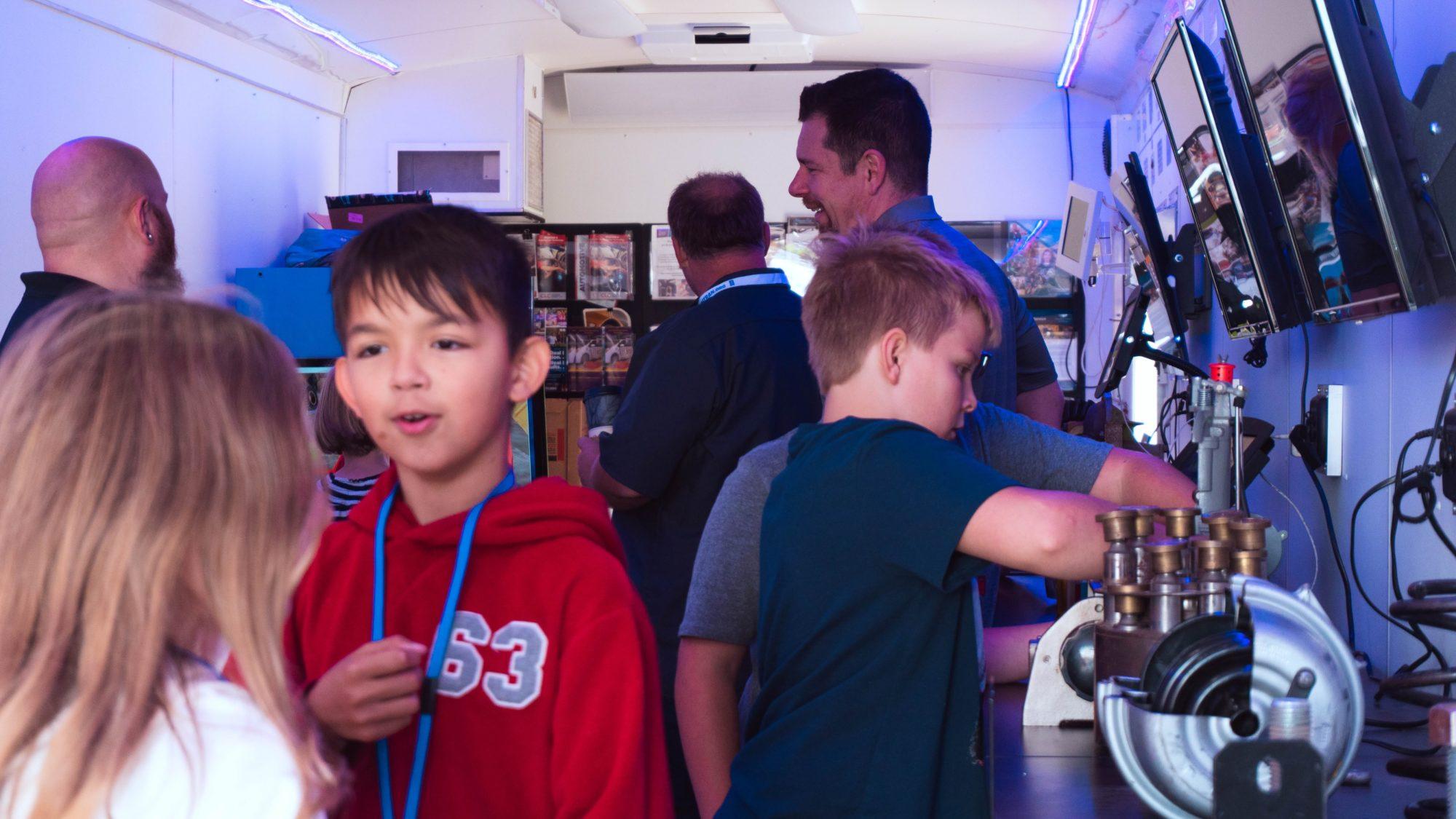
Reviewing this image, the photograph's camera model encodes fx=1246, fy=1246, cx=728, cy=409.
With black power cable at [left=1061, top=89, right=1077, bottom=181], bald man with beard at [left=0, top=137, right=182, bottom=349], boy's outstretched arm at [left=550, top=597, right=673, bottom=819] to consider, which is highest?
black power cable at [left=1061, top=89, right=1077, bottom=181]

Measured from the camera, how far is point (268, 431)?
93cm

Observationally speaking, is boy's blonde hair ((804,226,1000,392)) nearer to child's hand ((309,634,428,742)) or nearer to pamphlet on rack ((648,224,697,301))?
child's hand ((309,634,428,742))

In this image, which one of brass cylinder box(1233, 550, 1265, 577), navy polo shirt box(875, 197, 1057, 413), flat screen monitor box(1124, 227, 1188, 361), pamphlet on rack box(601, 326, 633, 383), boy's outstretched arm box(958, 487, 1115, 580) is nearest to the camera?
brass cylinder box(1233, 550, 1265, 577)

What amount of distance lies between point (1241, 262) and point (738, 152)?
4.26 metres

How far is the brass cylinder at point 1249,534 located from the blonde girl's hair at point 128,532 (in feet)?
2.32

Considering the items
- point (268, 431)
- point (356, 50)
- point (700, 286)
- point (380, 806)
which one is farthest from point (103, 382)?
point (356, 50)

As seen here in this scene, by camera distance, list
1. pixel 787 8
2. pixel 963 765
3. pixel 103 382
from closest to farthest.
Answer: pixel 103 382, pixel 963 765, pixel 787 8

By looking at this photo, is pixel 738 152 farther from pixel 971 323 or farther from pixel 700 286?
pixel 971 323

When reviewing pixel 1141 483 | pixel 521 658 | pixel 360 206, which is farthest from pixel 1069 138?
pixel 521 658

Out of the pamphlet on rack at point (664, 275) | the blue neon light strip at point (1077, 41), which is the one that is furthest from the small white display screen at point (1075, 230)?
the pamphlet on rack at point (664, 275)

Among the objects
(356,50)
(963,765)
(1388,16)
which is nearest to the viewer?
(963,765)

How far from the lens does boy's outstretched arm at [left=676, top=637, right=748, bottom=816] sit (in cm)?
163

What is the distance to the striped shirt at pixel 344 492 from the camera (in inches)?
110

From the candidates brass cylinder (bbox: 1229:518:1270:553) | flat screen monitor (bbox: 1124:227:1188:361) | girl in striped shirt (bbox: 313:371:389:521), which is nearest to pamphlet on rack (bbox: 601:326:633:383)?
flat screen monitor (bbox: 1124:227:1188:361)
